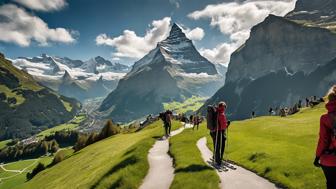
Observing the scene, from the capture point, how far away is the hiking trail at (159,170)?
24.2m

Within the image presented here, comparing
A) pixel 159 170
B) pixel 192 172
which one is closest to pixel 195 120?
pixel 159 170

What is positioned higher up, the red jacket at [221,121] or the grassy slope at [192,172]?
the red jacket at [221,121]

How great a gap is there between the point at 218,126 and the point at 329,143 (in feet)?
45.1

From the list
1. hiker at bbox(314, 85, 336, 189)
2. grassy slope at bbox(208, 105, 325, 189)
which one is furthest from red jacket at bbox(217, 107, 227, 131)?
hiker at bbox(314, 85, 336, 189)

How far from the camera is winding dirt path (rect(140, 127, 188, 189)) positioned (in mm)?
24188

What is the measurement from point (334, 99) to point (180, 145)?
2831cm

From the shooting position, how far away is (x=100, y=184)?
2645 cm

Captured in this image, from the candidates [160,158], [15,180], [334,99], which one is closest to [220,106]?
[160,158]

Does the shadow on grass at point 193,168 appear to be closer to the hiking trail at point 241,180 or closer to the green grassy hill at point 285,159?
the hiking trail at point 241,180

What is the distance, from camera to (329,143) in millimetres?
12492

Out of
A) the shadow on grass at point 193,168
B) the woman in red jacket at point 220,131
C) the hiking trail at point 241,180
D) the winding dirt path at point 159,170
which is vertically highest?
the woman in red jacket at point 220,131

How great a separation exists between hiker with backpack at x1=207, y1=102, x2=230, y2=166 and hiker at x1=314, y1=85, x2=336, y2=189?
1319 centimetres

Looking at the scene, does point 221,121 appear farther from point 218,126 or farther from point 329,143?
point 329,143

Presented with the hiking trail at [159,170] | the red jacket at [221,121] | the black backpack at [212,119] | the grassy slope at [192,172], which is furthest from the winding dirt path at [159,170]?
the red jacket at [221,121]
